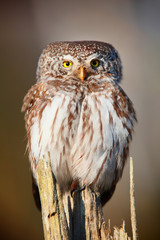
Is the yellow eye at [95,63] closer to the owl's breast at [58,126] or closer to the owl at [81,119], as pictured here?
the owl at [81,119]

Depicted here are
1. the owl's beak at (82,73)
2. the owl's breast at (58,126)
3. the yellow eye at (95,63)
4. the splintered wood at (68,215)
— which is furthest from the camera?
the yellow eye at (95,63)

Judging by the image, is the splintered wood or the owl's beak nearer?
the splintered wood

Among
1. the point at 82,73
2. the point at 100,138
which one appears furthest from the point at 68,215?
the point at 82,73

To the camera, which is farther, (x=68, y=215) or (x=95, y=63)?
(x=95, y=63)

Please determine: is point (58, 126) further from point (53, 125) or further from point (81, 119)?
point (81, 119)

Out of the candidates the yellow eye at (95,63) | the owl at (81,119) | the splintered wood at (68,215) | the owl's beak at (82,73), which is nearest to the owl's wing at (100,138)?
the owl at (81,119)

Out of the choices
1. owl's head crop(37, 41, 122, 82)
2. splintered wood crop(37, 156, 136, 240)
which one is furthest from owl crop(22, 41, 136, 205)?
splintered wood crop(37, 156, 136, 240)

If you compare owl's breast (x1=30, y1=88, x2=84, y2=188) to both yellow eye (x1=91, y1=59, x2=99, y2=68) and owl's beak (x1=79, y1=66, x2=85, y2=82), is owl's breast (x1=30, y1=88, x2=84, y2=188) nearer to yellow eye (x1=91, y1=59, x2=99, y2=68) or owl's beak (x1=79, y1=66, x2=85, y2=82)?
owl's beak (x1=79, y1=66, x2=85, y2=82)
